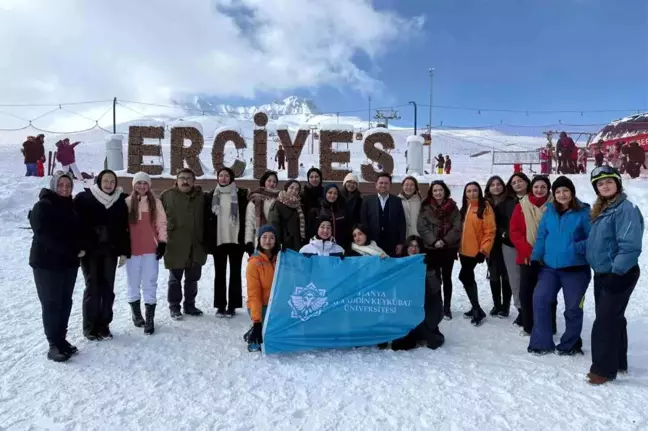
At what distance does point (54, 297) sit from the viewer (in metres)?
4.02

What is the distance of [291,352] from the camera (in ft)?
13.9

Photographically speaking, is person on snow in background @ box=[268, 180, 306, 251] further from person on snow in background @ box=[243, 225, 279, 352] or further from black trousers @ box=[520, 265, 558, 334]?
black trousers @ box=[520, 265, 558, 334]

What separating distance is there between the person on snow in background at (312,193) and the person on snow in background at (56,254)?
2.69m

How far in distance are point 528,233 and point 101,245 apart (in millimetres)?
4570

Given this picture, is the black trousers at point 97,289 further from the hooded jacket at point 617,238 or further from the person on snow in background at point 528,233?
the hooded jacket at point 617,238

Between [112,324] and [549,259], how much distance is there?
4.92m

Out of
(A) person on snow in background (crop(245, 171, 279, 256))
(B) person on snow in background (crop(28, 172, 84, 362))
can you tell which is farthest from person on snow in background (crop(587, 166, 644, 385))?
(B) person on snow in background (crop(28, 172, 84, 362))

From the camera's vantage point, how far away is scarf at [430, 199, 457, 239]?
5348 mm

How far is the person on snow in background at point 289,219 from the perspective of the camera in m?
5.26

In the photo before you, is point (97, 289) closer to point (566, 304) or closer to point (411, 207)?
point (411, 207)

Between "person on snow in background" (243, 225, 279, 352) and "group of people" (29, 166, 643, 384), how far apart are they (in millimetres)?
14

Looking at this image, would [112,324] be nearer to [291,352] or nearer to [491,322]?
[291,352]

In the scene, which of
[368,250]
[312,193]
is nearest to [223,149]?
[312,193]

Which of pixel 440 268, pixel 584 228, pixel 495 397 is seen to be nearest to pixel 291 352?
pixel 495 397
